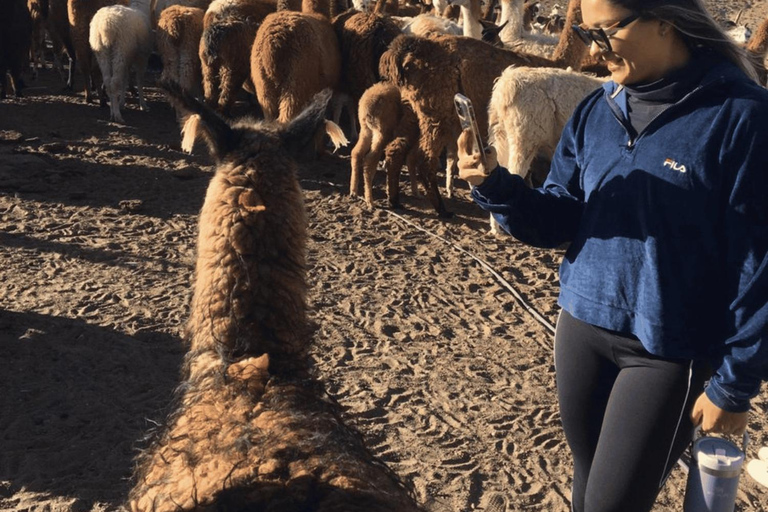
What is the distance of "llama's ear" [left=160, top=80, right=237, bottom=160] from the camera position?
111 inches

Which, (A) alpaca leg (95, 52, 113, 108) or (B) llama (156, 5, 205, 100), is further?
(A) alpaca leg (95, 52, 113, 108)

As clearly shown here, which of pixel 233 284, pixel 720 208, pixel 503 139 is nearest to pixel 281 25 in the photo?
pixel 503 139

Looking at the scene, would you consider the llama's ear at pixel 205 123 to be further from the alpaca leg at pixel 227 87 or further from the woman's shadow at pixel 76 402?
the alpaca leg at pixel 227 87

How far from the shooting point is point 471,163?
242cm

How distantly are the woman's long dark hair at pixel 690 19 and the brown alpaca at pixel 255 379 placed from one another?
1.34 meters

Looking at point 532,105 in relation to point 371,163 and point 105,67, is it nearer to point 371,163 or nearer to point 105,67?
point 371,163

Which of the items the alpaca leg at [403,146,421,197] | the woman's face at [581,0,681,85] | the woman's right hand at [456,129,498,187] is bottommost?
the alpaca leg at [403,146,421,197]

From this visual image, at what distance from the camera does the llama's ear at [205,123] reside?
111 inches

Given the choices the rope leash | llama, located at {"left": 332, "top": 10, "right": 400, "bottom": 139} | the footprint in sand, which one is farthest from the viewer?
llama, located at {"left": 332, "top": 10, "right": 400, "bottom": 139}

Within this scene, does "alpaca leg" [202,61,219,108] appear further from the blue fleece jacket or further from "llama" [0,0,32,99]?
the blue fleece jacket

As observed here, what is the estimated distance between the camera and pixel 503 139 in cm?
803

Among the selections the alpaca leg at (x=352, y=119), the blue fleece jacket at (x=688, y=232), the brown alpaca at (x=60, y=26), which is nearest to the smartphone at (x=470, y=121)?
the blue fleece jacket at (x=688, y=232)

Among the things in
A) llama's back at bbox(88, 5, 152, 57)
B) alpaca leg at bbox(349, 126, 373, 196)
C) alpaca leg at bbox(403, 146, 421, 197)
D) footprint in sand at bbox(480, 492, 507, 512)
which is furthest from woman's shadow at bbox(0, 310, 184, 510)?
llama's back at bbox(88, 5, 152, 57)

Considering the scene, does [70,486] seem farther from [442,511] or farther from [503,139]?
[503,139]
